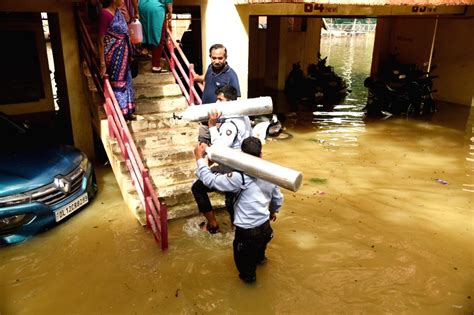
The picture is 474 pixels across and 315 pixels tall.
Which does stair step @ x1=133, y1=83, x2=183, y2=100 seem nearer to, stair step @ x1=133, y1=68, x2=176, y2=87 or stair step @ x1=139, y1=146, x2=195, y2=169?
stair step @ x1=133, y1=68, x2=176, y2=87

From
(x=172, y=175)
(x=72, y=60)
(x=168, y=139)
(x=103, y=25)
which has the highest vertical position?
(x=103, y=25)

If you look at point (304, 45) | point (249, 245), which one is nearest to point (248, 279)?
point (249, 245)

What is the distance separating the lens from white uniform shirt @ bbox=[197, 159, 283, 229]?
10.7ft

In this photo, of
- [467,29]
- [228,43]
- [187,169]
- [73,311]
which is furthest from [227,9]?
[467,29]

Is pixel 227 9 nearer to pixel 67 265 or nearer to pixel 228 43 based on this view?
pixel 228 43

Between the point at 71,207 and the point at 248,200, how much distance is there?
8.91ft

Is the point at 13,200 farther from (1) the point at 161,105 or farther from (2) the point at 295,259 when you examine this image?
(2) the point at 295,259

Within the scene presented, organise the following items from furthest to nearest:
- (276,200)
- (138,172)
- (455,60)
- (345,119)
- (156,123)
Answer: (455,60)
(345,119)
(156,123)
(138,172)
(276,200)

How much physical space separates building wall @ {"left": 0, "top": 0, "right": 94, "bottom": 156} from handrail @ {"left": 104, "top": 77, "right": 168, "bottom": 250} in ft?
5.27

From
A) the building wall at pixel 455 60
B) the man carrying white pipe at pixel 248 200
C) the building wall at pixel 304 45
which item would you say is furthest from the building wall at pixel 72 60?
the building wall at pixel 455 60

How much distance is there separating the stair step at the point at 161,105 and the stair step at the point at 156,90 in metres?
0.08

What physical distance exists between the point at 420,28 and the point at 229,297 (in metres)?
12.5

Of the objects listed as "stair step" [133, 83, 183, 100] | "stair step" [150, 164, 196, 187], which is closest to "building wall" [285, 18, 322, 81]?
"stair step" [133, 83, 183, 100]

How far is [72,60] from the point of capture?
20.4 ft
